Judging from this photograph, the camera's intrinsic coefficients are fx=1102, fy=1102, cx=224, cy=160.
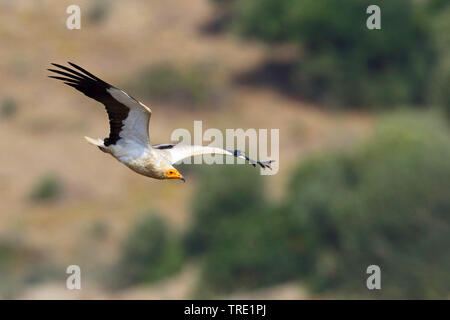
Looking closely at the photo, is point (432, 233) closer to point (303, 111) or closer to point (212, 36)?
point (303, 111)

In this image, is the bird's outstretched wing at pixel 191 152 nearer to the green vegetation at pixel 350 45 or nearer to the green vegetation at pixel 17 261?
the green vegetation at pixel 17 261

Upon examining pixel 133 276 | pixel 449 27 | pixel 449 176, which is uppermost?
pixel 449 27

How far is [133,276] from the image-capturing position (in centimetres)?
4822

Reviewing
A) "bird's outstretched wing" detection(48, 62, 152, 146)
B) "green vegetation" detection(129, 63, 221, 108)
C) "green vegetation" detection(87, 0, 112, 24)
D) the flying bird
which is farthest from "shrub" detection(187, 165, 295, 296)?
"bird's outstretched wing" detection(48, 62, 152, 146)

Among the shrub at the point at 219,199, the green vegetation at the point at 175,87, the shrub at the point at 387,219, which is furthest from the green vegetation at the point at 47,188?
the shrub at the point at 387,219

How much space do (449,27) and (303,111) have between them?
361 inches

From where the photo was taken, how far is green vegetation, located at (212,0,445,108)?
65062mm

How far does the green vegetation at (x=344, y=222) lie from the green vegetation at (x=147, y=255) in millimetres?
1493

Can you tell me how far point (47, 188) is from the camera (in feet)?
165

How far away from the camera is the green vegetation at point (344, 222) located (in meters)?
45.0

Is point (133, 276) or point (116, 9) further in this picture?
point (116, 9)

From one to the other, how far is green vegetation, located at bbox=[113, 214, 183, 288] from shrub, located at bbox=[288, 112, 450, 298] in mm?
5548
